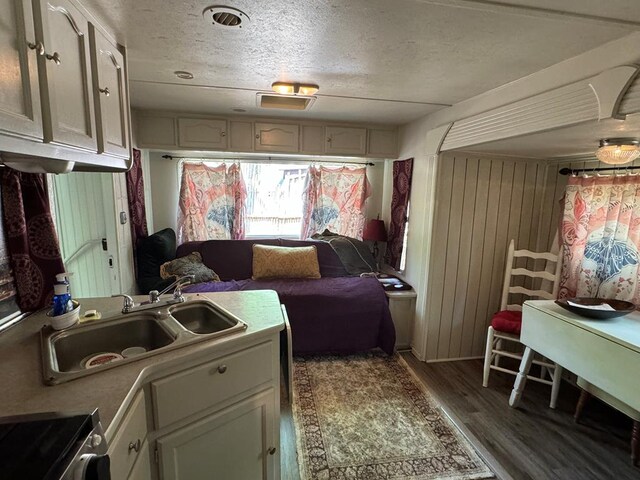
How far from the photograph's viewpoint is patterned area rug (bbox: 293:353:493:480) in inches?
69.3

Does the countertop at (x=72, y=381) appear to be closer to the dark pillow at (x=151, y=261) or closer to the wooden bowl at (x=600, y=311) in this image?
the dark pillow at (x=151, y=261)

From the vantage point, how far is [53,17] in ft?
3.24

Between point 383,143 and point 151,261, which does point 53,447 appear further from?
point 383,143

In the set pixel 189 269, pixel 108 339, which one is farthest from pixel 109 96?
pixel 189 269

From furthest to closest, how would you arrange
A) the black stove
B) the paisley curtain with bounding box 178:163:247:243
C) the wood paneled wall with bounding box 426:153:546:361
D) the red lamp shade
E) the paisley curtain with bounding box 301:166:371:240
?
the paisley curtain with bounding box 301:166:371:240, the red lamp shade, the paisley curtain with bounding box 178:163:247:243, the wood paneled wall with bounding box 426:153:546:361, the black stove

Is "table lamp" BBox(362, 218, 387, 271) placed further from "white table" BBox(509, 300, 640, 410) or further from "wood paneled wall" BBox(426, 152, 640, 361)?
"white table" BBox(509, 300, 640, 410)

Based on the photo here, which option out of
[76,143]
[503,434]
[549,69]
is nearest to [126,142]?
[76,143]

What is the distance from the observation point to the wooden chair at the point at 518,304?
95.8 inches

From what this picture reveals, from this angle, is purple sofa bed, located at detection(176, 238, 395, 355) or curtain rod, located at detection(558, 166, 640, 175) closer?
curtain rod, located at detection(558, 166, 640, 175)

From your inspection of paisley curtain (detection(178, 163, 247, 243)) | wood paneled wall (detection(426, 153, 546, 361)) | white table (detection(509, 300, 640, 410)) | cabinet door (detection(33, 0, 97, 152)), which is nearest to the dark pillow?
paisley curtain (detection(178, 163, 247, 243))

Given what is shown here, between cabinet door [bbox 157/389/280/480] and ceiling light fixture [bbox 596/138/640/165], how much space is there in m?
2.23

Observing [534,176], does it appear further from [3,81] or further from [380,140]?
[3,81]

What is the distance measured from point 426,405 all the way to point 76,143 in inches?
97.6

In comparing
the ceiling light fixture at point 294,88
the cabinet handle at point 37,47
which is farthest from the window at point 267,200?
the cabinet handle at point 37,47
